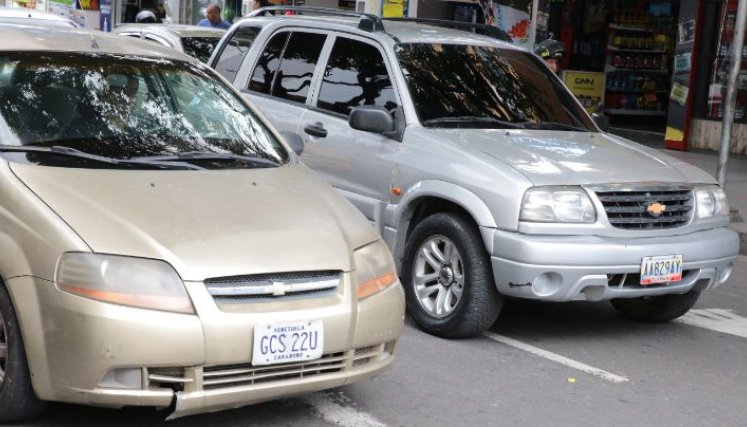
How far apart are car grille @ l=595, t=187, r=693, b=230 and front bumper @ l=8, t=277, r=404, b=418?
2.42 meters

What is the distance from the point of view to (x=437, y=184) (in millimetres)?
6699

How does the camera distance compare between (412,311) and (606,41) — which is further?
(606,41)

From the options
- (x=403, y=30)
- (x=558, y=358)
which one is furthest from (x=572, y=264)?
(x=403, y=30)

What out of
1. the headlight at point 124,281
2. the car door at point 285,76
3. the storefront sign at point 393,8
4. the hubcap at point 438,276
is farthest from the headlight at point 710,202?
the storefront sign at point 393,8

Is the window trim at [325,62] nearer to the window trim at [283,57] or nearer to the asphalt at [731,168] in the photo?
the window trim at [283,57]

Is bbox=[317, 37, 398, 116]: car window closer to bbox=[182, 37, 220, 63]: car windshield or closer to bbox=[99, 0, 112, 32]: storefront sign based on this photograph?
bbox=[182, 37, 220, 63]: car windshield

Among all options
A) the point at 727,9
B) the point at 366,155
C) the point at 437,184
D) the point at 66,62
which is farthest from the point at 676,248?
the point at 727,9

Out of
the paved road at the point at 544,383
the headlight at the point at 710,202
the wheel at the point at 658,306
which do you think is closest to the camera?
the paved road at the point at 544,383

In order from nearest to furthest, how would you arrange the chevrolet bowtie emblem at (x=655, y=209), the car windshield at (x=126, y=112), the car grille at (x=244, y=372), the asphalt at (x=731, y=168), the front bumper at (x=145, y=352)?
the front bumper at (x=145, y=352) → the car grille at (x=244, y=372) → the car windshield at (x=126, y=112) → the chevrolet bowtie emblem at (x=655, y=209) → the asphalt at (x=731, y=168)

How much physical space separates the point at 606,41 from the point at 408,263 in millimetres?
12685

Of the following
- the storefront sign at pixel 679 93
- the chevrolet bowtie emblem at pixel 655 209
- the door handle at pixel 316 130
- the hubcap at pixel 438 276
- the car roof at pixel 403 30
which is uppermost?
the car roof at pixel 403 30

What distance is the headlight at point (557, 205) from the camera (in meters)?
6.23

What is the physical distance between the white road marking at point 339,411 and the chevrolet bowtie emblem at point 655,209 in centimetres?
225

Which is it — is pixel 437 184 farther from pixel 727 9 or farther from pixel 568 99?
pixel 727 9
